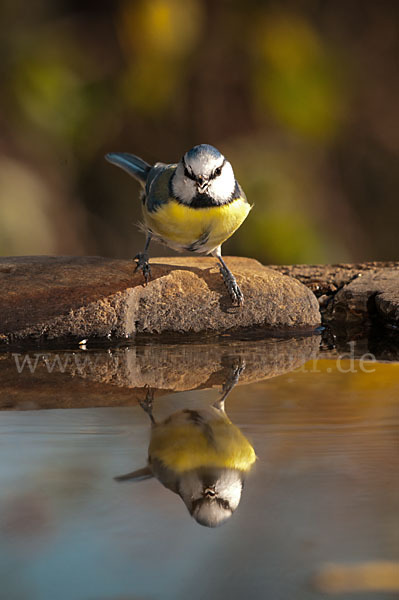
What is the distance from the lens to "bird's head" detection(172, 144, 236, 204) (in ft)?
5.86

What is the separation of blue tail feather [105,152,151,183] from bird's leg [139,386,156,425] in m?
0.90

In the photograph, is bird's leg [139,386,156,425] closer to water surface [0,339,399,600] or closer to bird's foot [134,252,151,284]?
water surface [0,339,399,600]

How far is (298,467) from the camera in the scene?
39.9 inches

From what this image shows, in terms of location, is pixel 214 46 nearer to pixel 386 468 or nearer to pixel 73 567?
pixel 386 468

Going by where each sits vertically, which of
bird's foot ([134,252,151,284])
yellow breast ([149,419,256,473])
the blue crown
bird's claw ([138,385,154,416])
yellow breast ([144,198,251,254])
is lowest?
bird's claw ([138,385,154,416])

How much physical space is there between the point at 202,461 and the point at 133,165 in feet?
4.68

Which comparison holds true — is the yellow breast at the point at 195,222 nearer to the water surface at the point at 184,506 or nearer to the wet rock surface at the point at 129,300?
the wet rock surface at the point at 129,300

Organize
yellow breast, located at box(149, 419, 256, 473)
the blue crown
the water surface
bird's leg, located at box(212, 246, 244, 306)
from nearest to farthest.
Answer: the water surface
yellow breast, located at box(149, 419, 256, 473)
the blue crown
bird's leg, located at box(212, 246, 244, 306)

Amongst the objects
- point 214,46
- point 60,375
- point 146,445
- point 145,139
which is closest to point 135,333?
point 60,375

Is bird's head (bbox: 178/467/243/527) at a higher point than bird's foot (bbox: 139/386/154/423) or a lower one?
higher

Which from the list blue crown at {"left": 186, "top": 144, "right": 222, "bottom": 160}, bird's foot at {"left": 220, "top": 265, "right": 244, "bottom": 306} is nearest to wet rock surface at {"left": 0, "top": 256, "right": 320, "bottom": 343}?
bird's foot at {"left": 220, "top": 265, "right": 244, "bottom": 306}

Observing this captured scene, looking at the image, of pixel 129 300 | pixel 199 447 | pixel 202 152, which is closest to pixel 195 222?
pixel 202 152

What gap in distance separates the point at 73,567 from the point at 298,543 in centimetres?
22

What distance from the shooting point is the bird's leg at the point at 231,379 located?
4.54 ft
